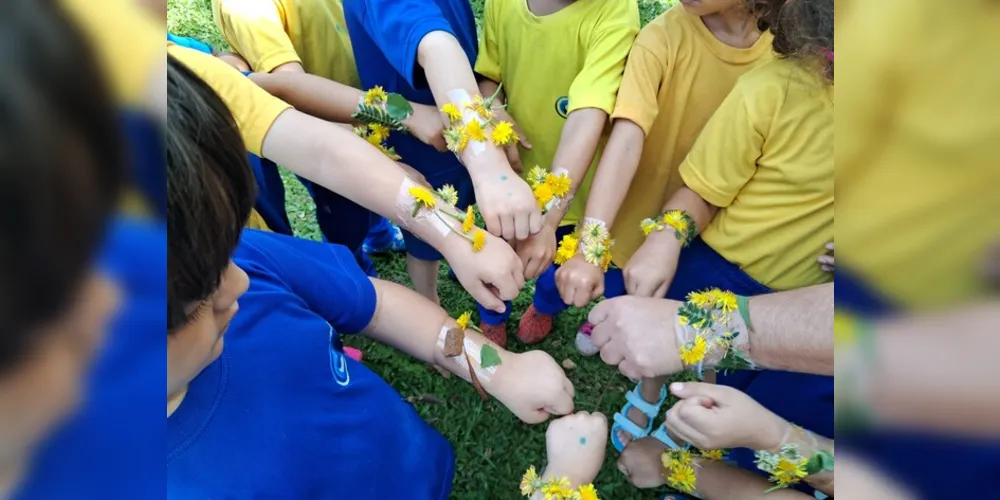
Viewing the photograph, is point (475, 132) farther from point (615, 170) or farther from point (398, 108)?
point (615, 170)

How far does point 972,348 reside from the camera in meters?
0.28

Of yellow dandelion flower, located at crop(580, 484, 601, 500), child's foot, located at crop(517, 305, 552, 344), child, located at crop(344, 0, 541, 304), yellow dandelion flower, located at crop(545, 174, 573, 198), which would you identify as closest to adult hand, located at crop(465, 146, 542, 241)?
child, located at crop(344, 0, 541, 304)

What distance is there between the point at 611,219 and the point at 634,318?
0.33m

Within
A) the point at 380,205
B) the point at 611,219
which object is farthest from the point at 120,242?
the point at 611,219

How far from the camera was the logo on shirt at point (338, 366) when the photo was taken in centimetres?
87

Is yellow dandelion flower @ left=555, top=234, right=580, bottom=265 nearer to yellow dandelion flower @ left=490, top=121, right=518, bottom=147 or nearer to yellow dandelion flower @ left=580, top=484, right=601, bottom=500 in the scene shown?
yellow dandelion flower @ left=490, top=121, right=518, bottom=147

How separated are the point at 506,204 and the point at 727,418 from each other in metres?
0.49

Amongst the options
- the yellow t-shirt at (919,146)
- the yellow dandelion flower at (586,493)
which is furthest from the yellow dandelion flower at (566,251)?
the yellow t-shirt at (919,146)

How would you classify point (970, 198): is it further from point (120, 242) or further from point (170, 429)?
point (170, 429)

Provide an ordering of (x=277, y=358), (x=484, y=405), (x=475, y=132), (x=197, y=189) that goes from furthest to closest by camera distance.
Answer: (x=484, y=405), (x=475, y=132), (x=277, y=358), (x=197, y=189)

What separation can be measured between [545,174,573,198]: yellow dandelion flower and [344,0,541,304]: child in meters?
0.11

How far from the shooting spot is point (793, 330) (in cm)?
88

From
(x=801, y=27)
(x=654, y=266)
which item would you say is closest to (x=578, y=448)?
(x=654, y=266)

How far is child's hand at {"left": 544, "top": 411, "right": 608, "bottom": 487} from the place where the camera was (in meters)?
0.96
